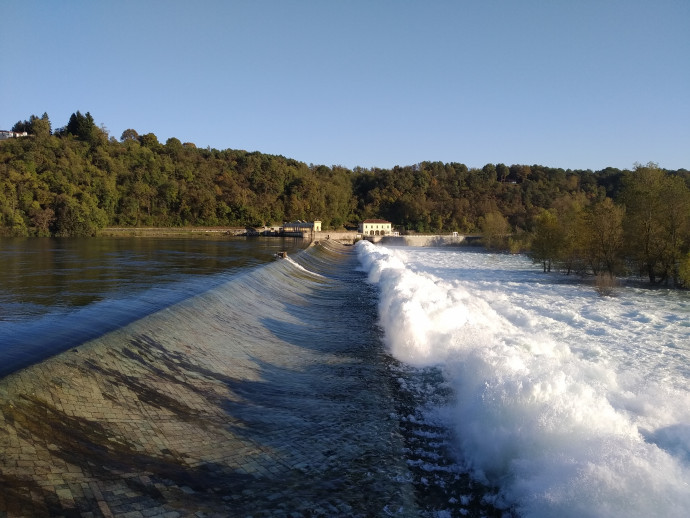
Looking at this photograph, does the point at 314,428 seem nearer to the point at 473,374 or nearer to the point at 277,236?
the point at 473,374

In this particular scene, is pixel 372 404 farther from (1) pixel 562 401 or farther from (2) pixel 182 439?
(2) pixel 182 439

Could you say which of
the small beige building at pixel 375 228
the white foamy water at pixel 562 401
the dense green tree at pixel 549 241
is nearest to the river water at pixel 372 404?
the white foamy water at pixel 562 401

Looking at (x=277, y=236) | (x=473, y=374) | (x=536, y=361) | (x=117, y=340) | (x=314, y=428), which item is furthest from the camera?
(x=277, y=236)

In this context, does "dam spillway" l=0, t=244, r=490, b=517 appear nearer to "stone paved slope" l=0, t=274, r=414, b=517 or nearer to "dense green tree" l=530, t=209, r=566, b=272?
"stone paved slope" l=0, t=274, r=414, b=517

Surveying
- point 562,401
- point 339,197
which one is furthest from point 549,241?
point 339,197

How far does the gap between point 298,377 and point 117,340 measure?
3049mm

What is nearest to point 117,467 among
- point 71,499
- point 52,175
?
point 71,499

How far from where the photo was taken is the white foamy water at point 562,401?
13.0ft

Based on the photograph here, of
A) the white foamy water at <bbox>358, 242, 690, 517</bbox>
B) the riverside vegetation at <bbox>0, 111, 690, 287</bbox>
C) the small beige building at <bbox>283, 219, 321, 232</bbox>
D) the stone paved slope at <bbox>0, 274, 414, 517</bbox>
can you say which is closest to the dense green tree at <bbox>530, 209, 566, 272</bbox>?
the riverside vegetation at <bbox>0, 111, 690, 287</bbox>

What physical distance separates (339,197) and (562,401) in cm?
11794

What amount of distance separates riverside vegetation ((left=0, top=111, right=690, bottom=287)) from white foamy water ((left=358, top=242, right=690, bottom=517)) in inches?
598

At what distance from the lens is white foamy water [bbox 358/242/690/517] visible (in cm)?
395

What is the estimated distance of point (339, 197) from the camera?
4798 inches

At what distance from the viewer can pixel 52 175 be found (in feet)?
228
